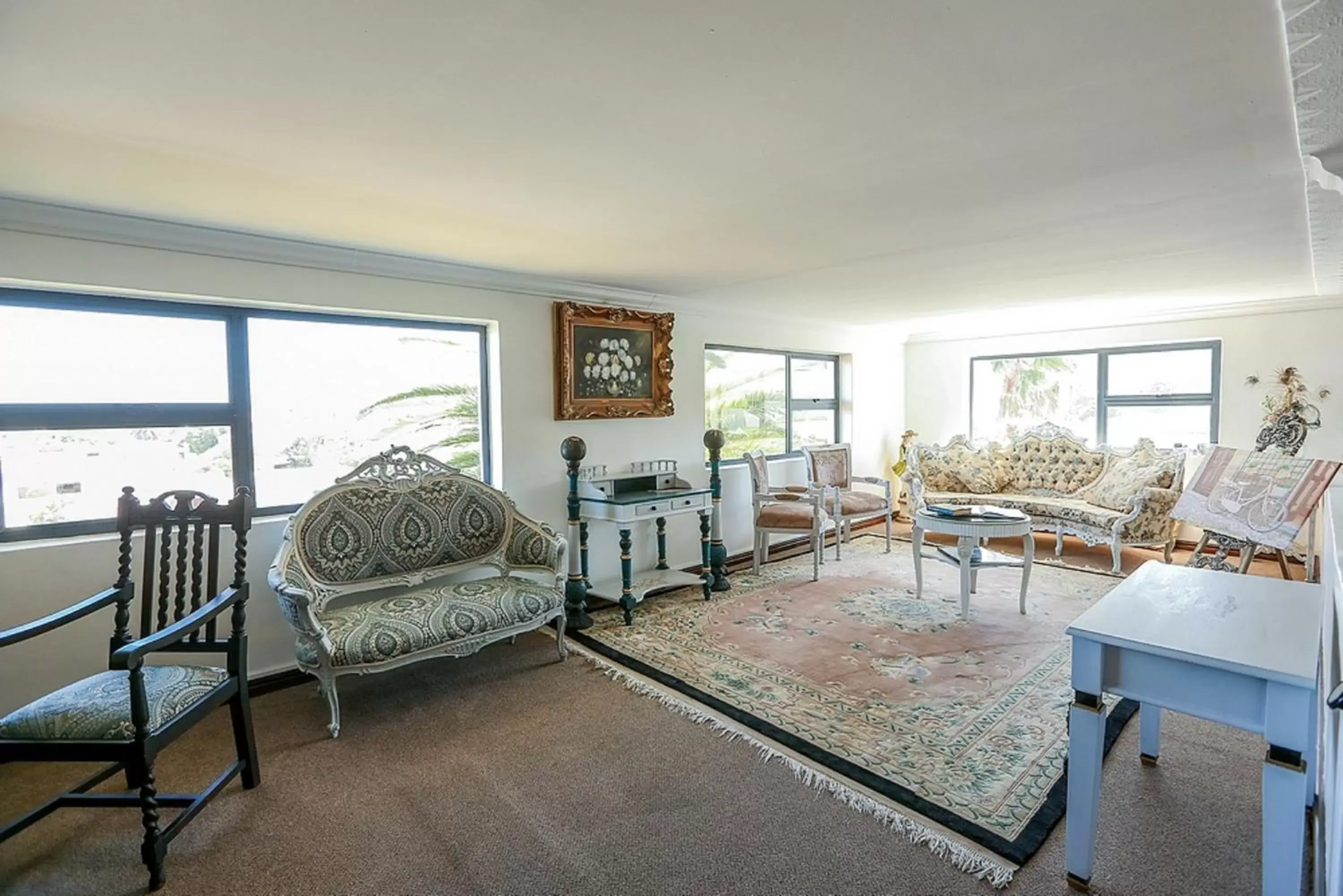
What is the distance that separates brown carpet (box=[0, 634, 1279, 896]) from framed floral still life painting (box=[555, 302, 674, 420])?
2.18 m

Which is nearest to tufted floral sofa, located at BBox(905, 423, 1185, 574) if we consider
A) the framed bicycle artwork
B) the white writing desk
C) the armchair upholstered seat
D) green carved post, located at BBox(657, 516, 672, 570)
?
the armchair upholstered seat

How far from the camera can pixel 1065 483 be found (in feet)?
19.4

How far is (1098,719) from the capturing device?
1706mm

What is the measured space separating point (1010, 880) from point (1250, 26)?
2.22 m

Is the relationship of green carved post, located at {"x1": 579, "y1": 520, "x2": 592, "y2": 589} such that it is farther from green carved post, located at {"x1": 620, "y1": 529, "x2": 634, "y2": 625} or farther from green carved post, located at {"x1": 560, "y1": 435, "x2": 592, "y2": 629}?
green carved post, located at {"x1": 620, "y1": 529, "x2": 634, "y2": 625}

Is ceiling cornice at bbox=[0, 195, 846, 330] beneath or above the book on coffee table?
above

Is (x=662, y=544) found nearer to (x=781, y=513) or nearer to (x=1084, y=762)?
(x=781, y=513)

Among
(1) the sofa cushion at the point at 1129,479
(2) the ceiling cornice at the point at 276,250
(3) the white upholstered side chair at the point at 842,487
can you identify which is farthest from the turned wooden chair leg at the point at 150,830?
(1) the sofa cushion at the point at 1129,479

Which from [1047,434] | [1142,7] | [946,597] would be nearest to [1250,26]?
[1142,7]

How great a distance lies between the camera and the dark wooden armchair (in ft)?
5.97

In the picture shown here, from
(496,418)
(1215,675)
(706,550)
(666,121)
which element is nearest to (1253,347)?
(706,550)

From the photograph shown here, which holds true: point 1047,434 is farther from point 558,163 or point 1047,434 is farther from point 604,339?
point 558,163

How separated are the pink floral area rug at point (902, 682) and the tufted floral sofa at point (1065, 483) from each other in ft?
1.89

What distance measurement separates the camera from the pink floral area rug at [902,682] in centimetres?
213
